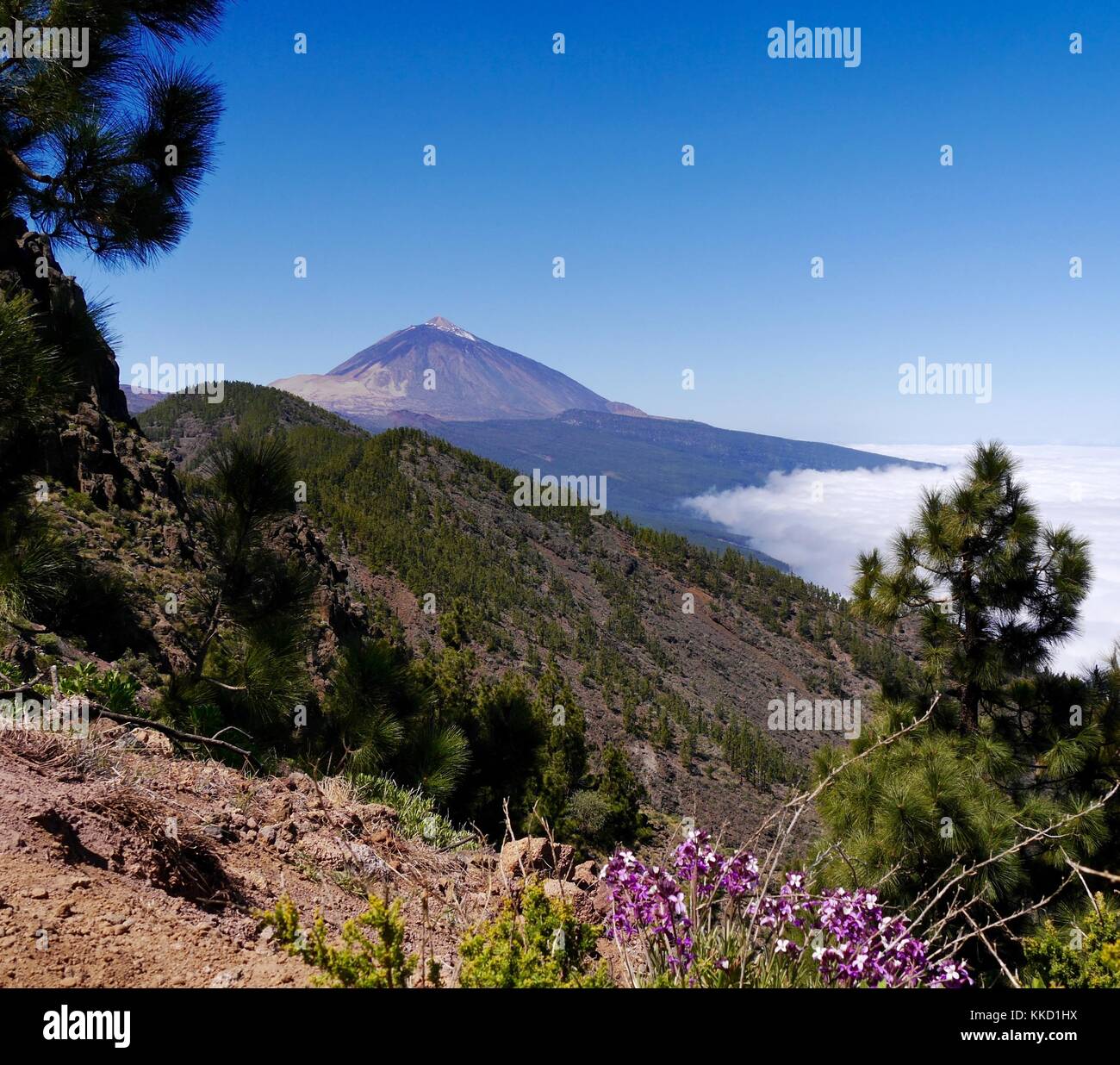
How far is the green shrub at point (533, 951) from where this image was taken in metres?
1.66

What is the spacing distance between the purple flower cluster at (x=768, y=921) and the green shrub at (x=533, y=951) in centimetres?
17

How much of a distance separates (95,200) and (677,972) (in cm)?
587

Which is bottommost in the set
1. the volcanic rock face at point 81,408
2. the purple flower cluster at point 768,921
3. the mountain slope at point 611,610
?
the mountain slope at point 611,610

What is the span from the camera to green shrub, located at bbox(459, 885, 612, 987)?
1658mm

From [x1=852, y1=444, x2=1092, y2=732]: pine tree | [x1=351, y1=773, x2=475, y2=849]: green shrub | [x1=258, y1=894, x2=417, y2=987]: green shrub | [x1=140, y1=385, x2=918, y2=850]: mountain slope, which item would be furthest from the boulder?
[x1=140, y1=385, x2=918, y2=850]: mountain slope

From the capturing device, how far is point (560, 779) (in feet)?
46.5

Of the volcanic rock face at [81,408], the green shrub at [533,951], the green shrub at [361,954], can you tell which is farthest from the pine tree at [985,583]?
the volcanic rock face at [81,408]

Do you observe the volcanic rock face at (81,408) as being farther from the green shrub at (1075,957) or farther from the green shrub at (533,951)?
the green shrub at (1075,957)

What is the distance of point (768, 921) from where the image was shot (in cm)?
213

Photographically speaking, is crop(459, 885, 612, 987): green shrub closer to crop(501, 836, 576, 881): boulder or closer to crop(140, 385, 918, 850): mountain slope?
crop(501, 836, 576, 881): boulder

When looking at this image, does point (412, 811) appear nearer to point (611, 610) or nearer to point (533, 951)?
point (533, 951)

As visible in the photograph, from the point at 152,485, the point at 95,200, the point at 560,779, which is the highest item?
the point at 95,200
